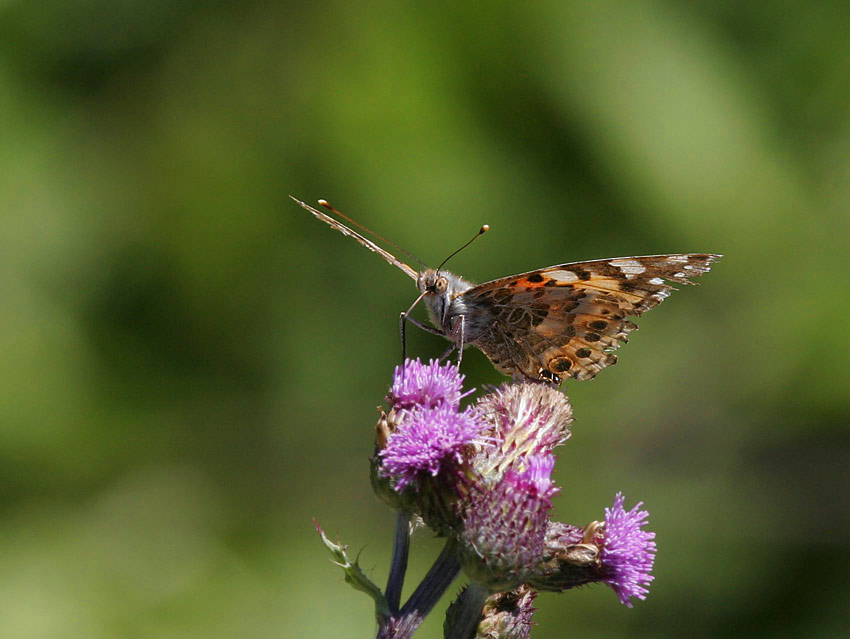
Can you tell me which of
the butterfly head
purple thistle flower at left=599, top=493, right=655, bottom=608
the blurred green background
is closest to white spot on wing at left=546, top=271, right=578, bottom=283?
the butterfly head

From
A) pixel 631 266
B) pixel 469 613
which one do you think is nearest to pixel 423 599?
pixel 469 613


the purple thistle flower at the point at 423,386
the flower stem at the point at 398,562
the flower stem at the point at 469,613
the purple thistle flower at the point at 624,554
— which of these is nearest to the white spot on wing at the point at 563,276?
the purple thistle flower at the point at 423,386

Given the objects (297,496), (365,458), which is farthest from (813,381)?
(297,496)

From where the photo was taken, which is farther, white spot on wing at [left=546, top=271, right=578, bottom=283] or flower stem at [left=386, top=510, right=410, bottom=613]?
white spot on wing at [left=546, top=271, right=578, bottom=283]

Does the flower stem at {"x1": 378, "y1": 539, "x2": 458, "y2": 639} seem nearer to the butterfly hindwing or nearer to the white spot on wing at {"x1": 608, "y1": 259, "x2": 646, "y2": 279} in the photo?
the butterfly hindwing

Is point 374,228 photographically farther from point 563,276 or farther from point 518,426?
point 518,426

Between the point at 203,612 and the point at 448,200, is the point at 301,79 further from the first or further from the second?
the point at 203,612
